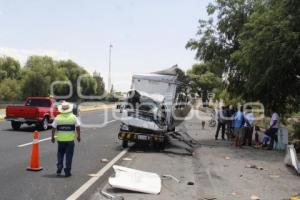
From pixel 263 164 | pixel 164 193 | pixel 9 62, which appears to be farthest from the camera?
pixel 9 62

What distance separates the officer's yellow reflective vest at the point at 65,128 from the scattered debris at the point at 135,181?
147cm

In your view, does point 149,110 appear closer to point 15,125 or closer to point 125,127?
point 125,127

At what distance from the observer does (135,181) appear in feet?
33.9

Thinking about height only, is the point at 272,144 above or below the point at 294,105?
below

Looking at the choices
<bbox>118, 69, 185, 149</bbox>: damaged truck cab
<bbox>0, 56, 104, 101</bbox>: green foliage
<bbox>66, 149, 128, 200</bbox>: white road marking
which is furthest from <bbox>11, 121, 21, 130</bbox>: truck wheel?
<bbox>0, 56, 104, 101</bbox>: green foliage

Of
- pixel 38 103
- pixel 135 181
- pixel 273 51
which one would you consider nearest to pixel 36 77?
pixel 38 103

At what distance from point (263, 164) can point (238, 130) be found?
613cm

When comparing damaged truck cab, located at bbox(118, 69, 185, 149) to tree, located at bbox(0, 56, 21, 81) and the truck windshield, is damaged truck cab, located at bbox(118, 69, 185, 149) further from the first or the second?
tree, located at bbox(0, 56, 21, 81)

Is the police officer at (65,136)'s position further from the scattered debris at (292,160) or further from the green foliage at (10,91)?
the green foliage at (10,91)

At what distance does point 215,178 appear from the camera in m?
12.3

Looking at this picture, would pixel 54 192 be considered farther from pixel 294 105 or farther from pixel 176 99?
pixel 294 105

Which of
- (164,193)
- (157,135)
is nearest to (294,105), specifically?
(157,135)

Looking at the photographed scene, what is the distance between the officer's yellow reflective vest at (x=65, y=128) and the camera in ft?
38.7

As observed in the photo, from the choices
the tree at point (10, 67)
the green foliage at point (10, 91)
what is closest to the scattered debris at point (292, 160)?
the green foliage at point (10, 91)
